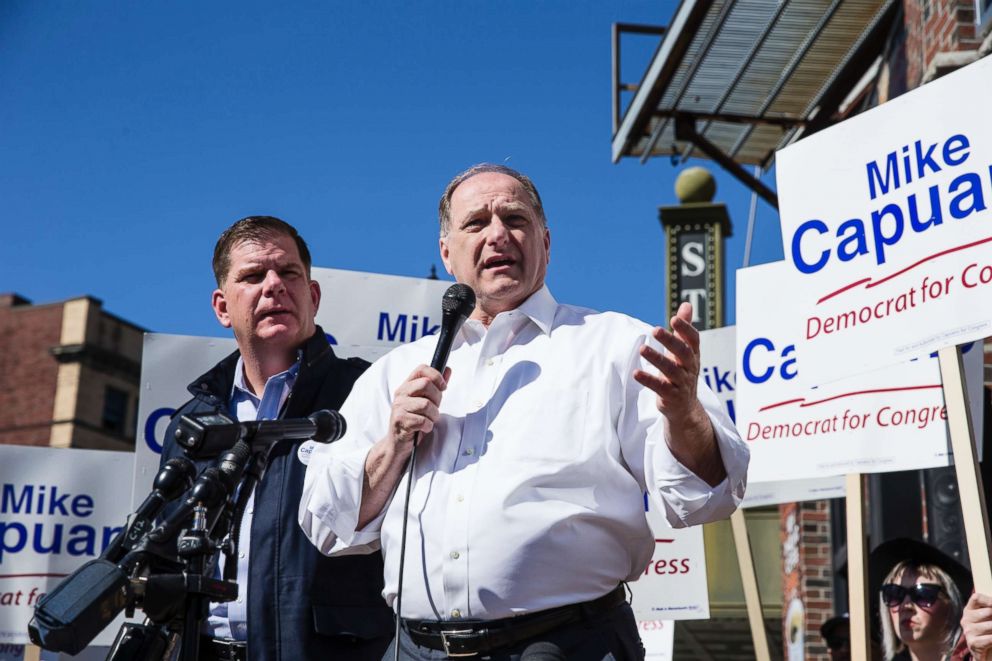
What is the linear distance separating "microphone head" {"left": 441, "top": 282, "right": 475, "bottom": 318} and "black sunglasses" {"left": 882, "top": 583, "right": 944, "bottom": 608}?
9.11 feet

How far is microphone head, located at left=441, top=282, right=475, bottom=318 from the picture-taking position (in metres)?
3.00

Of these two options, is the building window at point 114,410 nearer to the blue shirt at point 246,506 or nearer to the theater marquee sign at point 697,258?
the theater marquee sign at point 697,258

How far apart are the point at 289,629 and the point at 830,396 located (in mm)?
2633

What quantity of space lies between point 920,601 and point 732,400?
2172 mm

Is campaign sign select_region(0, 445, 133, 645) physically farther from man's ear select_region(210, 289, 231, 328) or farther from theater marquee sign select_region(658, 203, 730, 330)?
theater marquee sign select_region(658, 203, 730, 330)

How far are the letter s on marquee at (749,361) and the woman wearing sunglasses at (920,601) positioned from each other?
844 mm

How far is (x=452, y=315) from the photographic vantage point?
299cm

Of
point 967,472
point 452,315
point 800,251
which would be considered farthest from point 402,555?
point 800,251

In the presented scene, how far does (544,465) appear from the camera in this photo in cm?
278

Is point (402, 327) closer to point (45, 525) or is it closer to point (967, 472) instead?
point (45, 525)

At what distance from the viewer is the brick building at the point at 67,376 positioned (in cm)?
4616

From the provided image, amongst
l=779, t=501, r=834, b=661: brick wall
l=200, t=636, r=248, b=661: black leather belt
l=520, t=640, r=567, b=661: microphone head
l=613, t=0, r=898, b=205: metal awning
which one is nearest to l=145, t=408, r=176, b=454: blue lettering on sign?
l=200, t=636, r=248, b=661: black leather belt


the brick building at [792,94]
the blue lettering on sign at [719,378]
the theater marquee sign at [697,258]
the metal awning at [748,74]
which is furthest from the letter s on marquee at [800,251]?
the theater marquee sign at [697,258]

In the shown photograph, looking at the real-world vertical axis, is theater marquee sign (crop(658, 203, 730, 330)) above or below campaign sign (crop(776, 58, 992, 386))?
above
